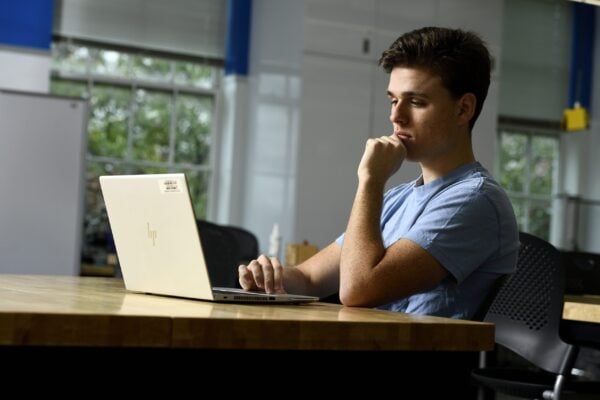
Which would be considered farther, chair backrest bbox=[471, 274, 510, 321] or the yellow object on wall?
the yellow object on wall

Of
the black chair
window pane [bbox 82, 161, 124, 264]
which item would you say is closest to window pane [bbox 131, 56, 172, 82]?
window pane [bbox 82, 161, 124, 264]

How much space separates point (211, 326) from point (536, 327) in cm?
193

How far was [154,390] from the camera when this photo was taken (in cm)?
142

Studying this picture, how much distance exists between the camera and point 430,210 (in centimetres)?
201

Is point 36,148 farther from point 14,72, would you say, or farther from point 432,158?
point 432,158

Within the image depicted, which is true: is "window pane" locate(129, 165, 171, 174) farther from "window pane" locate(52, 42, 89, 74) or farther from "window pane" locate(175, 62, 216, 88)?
"window pane" locate(52, 42, 89, 74)

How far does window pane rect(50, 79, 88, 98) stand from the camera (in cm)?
710

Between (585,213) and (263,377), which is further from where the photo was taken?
(585,213)

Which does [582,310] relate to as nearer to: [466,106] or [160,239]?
[466,106]

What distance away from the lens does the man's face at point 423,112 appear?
6.84ft

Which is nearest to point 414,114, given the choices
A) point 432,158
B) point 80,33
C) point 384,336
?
point 432,158

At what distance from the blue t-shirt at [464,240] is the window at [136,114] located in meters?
5.09

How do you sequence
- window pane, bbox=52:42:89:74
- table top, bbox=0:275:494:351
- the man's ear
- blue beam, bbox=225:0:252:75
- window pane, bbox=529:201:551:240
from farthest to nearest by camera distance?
window pane, bbox=529:201:551:240, blue beam, bbox=225:0:252:75, window pane, bbox=52:42:89:74, the man's ear, table top, bbox=0:275:494:351

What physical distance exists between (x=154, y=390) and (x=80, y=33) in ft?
19.6
